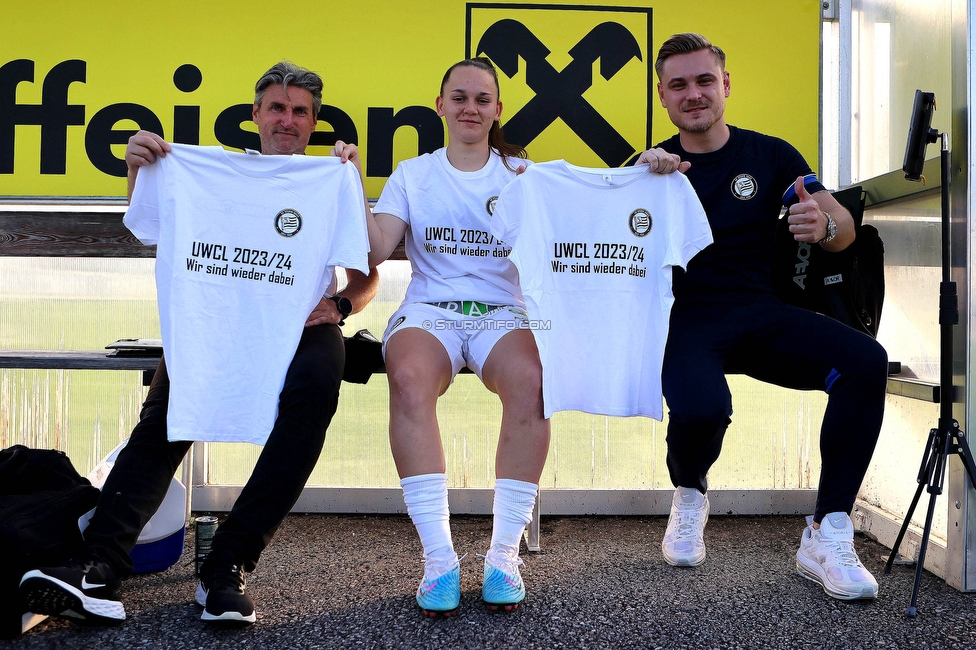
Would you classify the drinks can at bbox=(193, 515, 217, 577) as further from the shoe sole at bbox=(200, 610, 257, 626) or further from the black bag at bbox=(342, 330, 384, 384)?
the black bag at bbox=(342, 330, 384, 384)

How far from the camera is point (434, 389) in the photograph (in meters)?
1.98

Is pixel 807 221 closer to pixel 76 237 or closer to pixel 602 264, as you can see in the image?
pixel 602 264

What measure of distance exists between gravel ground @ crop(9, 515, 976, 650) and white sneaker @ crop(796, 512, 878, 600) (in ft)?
0.13

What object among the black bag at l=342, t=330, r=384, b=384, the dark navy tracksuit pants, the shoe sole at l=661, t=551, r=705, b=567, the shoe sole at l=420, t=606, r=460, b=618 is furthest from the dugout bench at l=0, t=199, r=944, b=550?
the shoe sole at l=420, t=606, r=460, b=618

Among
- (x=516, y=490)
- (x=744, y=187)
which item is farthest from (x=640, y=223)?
(x=516, y=490)

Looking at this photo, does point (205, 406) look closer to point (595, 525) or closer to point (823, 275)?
point (595, 525)

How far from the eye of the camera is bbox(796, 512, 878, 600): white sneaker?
1.92m

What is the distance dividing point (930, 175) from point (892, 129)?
0.45 meters

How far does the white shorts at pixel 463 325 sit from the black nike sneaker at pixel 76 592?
86 centimetres

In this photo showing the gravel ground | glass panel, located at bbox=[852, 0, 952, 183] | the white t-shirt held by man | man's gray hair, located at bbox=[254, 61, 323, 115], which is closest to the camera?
the gravel ground

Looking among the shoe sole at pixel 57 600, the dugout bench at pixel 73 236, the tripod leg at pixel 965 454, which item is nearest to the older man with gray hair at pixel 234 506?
the shoe sole at pixel 57 600

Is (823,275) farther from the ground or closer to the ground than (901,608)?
farther from the ground

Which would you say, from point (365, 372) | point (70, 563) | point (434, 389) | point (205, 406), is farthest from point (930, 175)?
point (70, 563)

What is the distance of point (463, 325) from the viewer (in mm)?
2139
